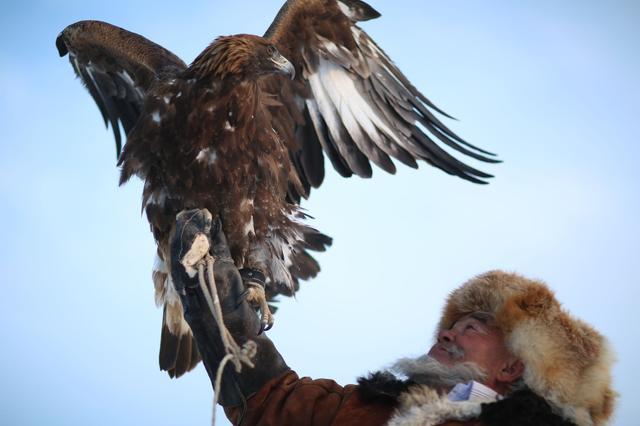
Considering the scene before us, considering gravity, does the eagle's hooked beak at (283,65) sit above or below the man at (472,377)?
above

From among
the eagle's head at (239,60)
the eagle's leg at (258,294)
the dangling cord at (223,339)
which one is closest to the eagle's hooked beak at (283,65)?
the eagle's head at (239,60)

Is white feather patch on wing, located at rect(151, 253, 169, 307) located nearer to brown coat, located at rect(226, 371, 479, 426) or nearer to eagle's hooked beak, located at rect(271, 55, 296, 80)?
eagle's hooked beak, located at rect(271, 55, 296, 80)

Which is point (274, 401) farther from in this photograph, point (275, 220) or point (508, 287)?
point (275, 220)

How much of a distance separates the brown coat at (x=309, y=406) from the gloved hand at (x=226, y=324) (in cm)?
5

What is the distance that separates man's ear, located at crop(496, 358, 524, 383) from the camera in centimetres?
237

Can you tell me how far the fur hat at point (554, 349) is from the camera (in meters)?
2.23

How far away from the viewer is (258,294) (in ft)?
12.6

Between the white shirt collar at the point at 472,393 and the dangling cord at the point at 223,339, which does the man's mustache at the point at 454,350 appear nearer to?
the white shirt collar at the point at 472,393

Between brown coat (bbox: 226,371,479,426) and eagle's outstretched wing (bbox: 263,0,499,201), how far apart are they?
7.06 ft

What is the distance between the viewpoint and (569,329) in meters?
2.31

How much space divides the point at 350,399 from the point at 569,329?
0.66 meters

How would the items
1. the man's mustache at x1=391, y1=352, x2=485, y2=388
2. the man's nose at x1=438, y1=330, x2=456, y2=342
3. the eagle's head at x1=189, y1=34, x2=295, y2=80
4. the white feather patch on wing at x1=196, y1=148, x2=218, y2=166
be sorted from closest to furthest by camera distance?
1. the man's mustache at x1=391, y1=352, x2=485, y2=388
2. the man's nose at x1=438, y1=330, x2=456, y2=342
3. the white feather patch on wing at x1=196, y1=148, x2=218, y2=166
4. the eagle's head at x1=189, y1=34, x2=295, y2=80

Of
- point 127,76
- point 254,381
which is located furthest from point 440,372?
Result: point 127,76

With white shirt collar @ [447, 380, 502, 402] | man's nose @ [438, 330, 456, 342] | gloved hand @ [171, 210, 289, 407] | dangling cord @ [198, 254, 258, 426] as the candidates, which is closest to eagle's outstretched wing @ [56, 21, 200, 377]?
gloved hand @ [171, 210, 289, 407]
